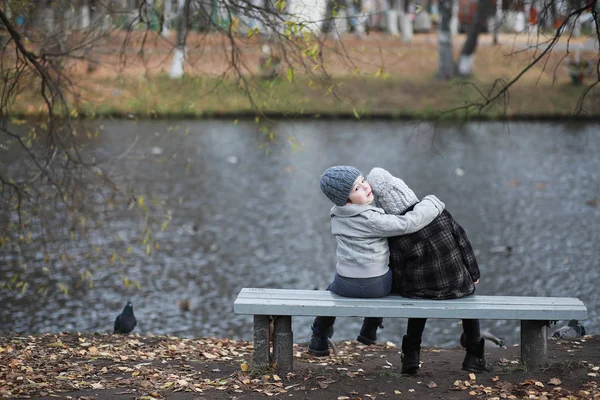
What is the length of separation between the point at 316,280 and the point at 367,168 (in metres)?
6.87

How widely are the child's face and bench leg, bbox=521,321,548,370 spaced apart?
1123 mm

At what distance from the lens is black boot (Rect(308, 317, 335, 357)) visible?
5.16 metres

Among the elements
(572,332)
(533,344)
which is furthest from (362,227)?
(572,332)

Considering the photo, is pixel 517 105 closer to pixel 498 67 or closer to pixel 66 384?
pixel 498 67

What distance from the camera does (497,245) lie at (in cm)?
1076

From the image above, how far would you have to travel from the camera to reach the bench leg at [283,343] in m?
4.78

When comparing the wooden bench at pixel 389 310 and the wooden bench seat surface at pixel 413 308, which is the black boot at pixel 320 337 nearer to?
the wooden bench at pixel 389 310

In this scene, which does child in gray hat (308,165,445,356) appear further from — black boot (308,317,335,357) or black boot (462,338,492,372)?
black boot (462,338,492,372)

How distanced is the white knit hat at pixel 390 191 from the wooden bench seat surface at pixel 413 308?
496 mm

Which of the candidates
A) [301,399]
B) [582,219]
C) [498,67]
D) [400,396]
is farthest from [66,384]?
[498,67]

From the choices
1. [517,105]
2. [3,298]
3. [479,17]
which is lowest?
[3,298]

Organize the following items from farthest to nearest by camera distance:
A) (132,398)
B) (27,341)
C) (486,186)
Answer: (486,186), (27,341), (132,398)

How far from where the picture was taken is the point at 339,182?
181 inches

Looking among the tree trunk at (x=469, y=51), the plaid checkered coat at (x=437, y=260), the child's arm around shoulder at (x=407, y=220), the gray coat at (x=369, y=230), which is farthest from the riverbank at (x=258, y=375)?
the tree trunk at (x=469, y=51)
